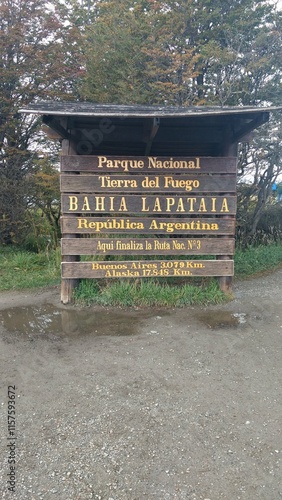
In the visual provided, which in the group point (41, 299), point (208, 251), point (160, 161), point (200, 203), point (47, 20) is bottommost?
point (41, 299)

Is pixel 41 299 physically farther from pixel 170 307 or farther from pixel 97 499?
pixel 97 499

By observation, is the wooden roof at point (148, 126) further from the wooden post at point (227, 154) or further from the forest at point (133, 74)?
the forest at point (133, 74)

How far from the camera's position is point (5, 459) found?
2.40 meters

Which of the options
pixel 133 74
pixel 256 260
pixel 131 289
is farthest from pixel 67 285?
pixel 133 74

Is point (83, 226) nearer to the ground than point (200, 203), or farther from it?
nearer to the ground

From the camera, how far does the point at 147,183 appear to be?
5.56m

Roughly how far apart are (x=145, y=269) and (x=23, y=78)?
6911 mm

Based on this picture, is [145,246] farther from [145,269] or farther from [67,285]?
[67,285]

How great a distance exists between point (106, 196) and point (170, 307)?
1942 mm

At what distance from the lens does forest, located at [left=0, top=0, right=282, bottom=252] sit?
324 inches

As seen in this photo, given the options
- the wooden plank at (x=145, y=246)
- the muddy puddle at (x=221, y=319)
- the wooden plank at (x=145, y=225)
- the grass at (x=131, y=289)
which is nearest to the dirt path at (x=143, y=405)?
the muddy puddle at (x=221, y=319)

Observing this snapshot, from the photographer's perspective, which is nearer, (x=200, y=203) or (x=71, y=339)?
(x=71, y=339)

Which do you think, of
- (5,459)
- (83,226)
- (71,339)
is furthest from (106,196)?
(5,459)

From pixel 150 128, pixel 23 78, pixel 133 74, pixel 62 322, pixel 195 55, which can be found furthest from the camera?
pixel 23 78
